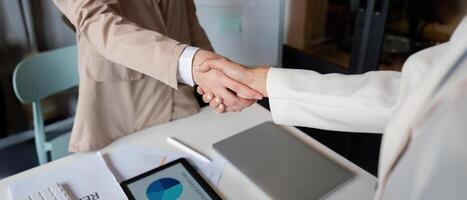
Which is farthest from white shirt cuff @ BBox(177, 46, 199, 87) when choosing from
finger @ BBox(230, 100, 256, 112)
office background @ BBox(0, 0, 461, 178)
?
office background @ BBox(0, 0, 461, 178)

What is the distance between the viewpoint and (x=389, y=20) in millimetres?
1897

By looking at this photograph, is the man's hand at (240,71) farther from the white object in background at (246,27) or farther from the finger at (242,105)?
the white object in background at (246,27)

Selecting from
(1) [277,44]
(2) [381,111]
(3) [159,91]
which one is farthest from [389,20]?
A: (2) [381,111]

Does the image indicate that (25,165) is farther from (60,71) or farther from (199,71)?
(199,71)

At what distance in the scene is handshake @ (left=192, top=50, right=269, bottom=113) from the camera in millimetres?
894

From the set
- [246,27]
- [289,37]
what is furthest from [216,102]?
[289,37]

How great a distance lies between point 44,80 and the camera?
1505 mm

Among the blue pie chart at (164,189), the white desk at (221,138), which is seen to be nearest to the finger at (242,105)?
the white desk at (221,138)

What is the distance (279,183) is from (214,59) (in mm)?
330

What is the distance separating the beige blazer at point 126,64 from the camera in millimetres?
935

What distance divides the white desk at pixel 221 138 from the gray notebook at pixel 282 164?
21 millimetres

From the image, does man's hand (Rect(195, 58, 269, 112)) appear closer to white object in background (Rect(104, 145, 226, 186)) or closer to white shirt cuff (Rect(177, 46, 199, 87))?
white shirt cuff (Rect(177, 46, 199, 87))

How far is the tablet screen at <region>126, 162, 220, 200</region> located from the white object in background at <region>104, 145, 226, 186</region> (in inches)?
1.7

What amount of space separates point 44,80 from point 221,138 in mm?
845
